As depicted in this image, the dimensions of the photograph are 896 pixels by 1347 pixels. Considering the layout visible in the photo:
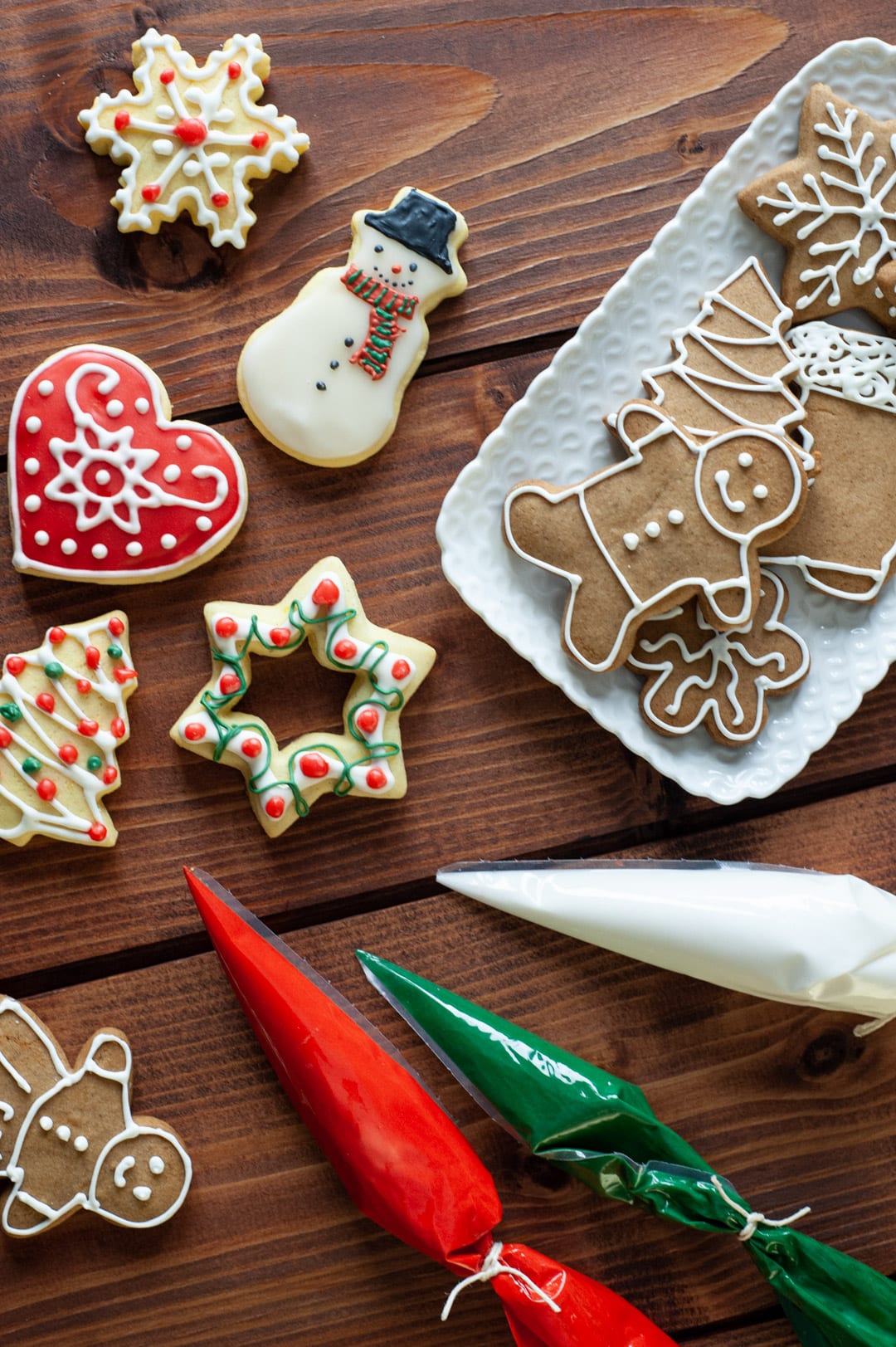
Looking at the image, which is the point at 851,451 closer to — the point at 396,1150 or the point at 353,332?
the point at 353,332

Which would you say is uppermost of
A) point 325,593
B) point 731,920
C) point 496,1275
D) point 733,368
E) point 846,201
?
point 846,201

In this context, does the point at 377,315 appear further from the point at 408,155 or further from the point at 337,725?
the point at 337,725

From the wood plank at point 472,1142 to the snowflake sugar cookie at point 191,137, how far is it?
0.68 m

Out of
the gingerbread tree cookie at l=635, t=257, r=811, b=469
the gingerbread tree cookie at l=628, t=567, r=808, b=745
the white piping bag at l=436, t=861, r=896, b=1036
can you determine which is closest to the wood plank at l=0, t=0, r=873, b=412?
the gingerbread tree cookie at l=635, t=257, r=811, b=469

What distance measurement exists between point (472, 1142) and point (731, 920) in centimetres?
32

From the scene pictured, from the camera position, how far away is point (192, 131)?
3.22 ft

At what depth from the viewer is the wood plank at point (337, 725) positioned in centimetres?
101

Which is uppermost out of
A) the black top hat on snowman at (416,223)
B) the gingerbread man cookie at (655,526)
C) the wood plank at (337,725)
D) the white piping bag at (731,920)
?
the black top hat on snowman at (416,223)

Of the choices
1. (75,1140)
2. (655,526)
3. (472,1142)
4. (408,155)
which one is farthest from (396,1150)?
(408,155)

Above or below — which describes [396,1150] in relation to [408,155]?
below

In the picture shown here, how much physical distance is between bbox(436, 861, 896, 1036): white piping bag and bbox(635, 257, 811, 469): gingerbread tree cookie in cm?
41

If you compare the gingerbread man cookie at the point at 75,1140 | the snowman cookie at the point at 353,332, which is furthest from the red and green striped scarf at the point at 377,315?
the gingerbread man cookie at the point at 75,1140

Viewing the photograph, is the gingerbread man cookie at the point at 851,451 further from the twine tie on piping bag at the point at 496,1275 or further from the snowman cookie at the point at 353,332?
the twine tie on piping bag at the point at 496,1275

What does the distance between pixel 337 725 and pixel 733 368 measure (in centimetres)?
49
